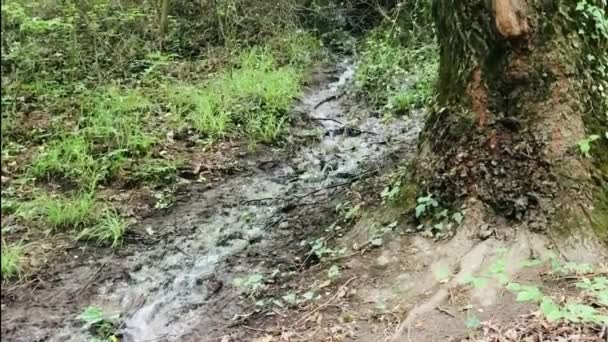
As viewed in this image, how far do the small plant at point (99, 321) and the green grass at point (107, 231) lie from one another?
908 millimetres

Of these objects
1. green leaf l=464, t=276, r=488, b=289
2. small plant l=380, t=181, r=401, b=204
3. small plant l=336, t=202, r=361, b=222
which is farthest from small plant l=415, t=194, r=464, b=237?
small plant l=336, t=202, r=361, b=222

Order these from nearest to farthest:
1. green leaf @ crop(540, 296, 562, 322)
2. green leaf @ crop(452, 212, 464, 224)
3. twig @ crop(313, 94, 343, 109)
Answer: green leaf @ crop(540, 296, 562, 322) < green leaf @ crop(452, 212, 464, 224) < twig @ crop(313, 94, 343, 109)

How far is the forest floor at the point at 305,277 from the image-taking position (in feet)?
11.6

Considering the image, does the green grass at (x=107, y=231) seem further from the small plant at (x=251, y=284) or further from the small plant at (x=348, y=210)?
the small plant at (x=348, y=210)

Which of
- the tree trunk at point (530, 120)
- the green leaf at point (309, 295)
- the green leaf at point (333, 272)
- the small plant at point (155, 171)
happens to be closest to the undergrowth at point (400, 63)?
the small plant at point (155, 171)

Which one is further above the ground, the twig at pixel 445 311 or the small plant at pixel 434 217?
the small plant at pixel 434 217

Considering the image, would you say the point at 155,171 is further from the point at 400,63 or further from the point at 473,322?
the point at 400,63

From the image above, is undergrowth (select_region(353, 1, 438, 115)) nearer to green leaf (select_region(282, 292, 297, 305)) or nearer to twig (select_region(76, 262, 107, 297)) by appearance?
green leaf (select_region(282, 292, 297, 305))

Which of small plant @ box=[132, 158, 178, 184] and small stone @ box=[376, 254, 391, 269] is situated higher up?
small stone @ box=[376, 254, 391, 269]

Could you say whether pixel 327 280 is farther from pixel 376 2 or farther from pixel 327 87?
pixel 376 2

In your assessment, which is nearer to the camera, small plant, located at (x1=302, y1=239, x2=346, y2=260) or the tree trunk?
the tree trunk

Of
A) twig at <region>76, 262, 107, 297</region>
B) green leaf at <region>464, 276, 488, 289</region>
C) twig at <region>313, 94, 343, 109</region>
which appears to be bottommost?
twig at <region>76, 262, 107, 297</region>

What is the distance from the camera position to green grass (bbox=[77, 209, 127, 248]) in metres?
5.35

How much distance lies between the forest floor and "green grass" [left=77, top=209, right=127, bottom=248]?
0.10m
